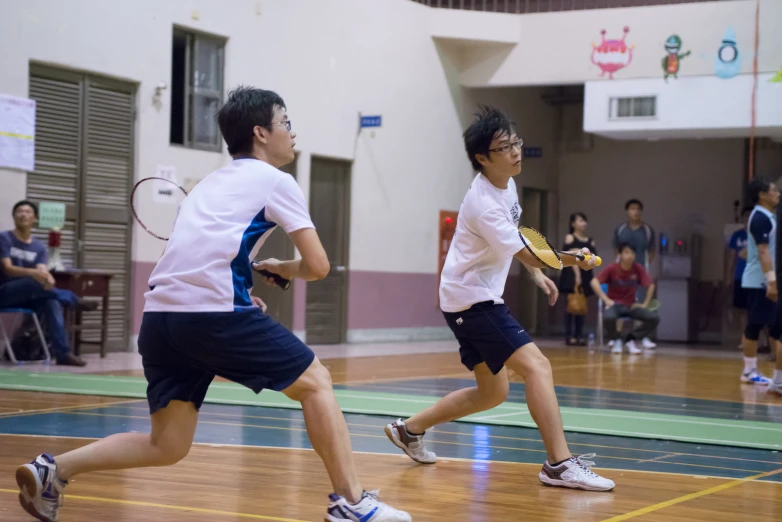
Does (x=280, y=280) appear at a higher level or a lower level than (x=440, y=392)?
higher

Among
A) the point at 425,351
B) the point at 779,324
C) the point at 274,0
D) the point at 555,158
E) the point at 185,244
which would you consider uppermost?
the point at 274,0

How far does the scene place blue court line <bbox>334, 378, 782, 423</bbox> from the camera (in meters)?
8.02

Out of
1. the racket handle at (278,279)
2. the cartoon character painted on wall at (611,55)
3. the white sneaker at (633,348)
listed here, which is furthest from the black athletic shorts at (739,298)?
the racket handle at (278,279)

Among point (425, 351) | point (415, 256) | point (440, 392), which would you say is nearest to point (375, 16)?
point (415, 256)

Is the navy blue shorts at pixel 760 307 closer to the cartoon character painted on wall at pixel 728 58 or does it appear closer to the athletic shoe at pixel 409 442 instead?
the athletic shoe at pixel 409 442

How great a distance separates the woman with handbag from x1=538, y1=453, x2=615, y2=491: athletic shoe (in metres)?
10.9

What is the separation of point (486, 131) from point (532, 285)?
16.5 metres

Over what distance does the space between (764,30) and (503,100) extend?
4998mm

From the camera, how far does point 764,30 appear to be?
16.0 metres

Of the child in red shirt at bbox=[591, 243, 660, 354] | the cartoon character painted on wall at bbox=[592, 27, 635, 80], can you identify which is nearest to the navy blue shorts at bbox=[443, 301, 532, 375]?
the child in red shirt at bbox=[591, 243, 660, 354]

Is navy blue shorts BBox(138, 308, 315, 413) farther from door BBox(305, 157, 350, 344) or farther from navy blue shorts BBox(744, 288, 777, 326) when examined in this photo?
door BBox(305, 157, 350, 344)

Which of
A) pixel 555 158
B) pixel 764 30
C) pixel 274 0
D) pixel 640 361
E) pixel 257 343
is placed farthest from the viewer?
pixel 555 158

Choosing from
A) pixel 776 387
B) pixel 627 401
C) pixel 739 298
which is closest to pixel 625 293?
pixel 739 298

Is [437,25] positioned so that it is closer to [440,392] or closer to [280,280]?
[440,392]
